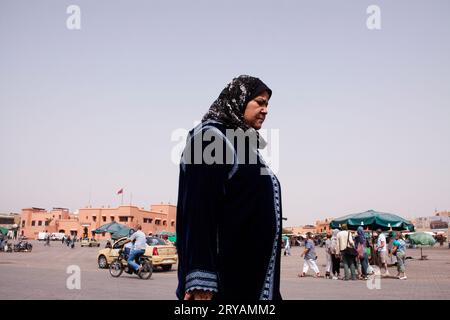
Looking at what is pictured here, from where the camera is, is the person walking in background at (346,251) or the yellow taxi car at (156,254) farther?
the yellow taxi car at (156,254)

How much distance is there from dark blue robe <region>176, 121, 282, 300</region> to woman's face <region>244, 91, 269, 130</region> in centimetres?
22

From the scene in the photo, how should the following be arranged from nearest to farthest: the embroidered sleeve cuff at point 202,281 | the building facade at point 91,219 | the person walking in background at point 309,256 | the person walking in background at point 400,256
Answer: the embroidered sleeve cuff at point 202,281
the person walking in background at point 400,256
the person walking in background at point 309,256
the building facade at point 91,219

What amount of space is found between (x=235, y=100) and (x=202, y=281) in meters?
1.07

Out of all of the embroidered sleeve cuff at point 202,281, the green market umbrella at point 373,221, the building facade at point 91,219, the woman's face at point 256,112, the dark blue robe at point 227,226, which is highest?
the woman's face at point 256,112

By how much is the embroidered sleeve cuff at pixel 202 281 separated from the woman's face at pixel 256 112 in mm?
923

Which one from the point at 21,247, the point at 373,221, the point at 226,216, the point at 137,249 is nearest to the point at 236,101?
the point at 226,216

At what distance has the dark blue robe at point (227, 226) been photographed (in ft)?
6.27

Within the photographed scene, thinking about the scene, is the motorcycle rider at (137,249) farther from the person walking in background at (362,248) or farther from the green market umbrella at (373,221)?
the green market umbrella at (373,221)

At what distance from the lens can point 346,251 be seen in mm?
13992

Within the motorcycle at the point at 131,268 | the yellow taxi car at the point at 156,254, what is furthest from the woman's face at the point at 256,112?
the yellow taxi car at the point at 156,254

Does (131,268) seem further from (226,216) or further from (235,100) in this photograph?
(226,216)
